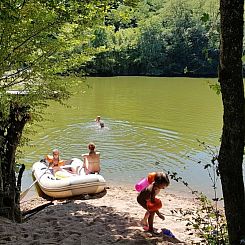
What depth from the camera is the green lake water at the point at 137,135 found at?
11703 millimetres

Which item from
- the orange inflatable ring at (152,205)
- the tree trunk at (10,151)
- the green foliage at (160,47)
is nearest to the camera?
the orange inflatable ring at (152,205)

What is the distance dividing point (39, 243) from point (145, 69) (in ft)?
164

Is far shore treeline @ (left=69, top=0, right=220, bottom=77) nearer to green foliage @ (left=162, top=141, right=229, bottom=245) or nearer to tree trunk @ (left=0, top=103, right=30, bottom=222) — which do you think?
tree trunk @ (left=0, top=103, right=30, bottom=222)

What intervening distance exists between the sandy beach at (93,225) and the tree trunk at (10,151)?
1.15 ft

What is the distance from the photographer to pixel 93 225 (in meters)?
5.57

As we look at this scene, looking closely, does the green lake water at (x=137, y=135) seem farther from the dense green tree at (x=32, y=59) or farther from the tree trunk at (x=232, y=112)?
the tree trunk at (x=232, y=112)

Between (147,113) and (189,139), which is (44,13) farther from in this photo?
(147,113)

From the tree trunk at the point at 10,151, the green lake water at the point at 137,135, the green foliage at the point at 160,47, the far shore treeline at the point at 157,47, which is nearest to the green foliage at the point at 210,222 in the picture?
the tree trunk at the point at 10,151

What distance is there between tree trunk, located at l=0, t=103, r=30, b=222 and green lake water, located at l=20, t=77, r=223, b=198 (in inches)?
59.9

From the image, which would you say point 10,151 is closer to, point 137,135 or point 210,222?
point 210,222

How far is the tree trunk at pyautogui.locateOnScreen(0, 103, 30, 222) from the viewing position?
596 cm

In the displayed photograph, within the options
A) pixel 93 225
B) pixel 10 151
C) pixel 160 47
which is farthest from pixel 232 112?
pixel 160 47

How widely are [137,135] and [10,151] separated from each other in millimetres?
10059

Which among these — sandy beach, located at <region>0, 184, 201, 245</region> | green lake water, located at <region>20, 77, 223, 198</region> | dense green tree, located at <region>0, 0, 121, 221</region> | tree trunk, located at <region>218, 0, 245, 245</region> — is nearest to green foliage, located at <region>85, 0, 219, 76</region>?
green lake water, located at <region>20, 77, 223, 198</region>
